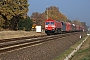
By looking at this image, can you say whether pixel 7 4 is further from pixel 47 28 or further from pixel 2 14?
pixel 47 28

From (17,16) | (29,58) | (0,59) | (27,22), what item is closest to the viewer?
(0,59)

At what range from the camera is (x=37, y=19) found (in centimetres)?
9994

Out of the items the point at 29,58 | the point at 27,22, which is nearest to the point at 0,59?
the point at 29,58

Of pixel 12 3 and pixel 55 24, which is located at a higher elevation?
pixel 12 3

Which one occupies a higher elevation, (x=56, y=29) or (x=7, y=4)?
(x=7, y=4)

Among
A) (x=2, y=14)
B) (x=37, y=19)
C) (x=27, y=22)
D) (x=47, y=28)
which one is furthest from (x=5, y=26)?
(x=37, y=19)

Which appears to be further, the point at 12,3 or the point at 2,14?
the point at 12,3

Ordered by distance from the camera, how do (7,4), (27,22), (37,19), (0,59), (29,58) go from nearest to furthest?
(0,59) < (29,58) < (7,4) < (27,22) < (37,19)

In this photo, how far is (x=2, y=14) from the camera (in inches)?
2141

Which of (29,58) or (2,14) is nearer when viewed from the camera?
(29,58)

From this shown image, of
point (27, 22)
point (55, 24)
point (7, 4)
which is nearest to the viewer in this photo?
point (55, 24)

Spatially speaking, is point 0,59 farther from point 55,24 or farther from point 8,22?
point 8,22

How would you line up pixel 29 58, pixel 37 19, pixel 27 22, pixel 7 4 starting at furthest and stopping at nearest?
1. pixel 37 19
2. pixel 27 22
3. pixel 7 4
4. pixel 29 58

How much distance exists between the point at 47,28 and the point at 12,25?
1389 centimetres
